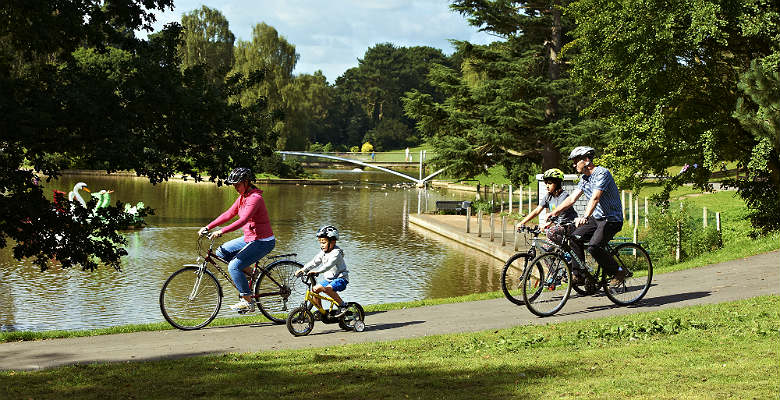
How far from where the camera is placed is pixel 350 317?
10156 mm

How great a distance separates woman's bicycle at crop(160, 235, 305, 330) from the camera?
10.4 m

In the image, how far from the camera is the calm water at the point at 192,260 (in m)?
15.3

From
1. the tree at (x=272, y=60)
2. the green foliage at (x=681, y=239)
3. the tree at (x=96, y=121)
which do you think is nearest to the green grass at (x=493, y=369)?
the tree at (x=96, y=121)

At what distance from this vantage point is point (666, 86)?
2362cm

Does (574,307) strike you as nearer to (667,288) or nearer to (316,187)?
(667,288)

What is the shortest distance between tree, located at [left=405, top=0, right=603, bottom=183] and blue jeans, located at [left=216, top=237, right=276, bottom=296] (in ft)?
99.9

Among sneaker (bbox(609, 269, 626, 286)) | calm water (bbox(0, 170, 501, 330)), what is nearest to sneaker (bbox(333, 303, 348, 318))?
sneaker (bbox(609, 269, 626, 286))

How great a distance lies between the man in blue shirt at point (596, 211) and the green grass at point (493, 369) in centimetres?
141

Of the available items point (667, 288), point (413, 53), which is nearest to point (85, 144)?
point (667, 288)

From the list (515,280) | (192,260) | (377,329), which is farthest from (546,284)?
(192,260)

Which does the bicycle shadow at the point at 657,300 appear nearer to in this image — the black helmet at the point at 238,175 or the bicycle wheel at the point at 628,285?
the bicycle wheel at the point at 628,285

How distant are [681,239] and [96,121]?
15344 millimetres

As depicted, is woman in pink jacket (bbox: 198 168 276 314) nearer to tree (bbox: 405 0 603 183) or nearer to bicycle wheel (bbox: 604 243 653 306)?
bicycle wheel (bbox: 604 243 653 306)

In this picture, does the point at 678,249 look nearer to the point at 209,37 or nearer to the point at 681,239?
the point at 681,239
